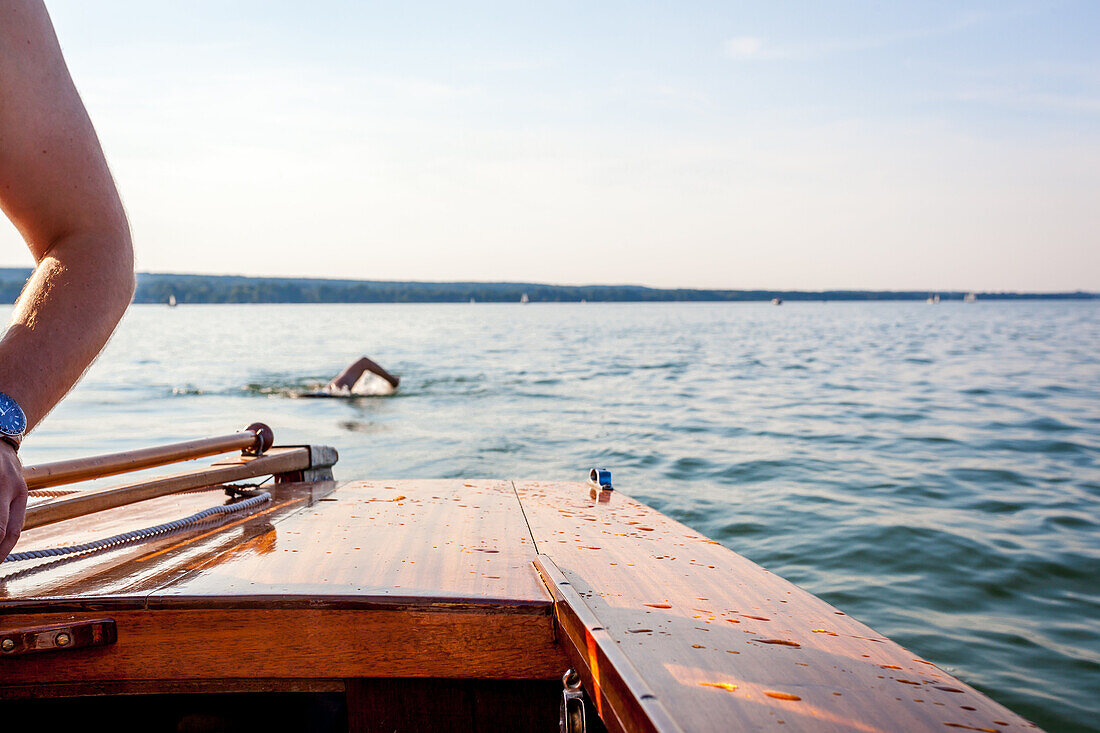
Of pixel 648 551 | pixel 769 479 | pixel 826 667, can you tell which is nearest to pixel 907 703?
pixel 826 667

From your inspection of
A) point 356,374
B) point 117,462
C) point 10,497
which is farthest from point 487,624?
point 356,374

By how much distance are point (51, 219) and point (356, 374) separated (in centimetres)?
1271

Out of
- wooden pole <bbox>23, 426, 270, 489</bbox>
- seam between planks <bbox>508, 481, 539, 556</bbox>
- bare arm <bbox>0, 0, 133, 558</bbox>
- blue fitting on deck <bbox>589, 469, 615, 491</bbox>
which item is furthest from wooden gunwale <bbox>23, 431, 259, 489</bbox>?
blue fitting on deck <bbox>589, 469, 615, 491</bbox>

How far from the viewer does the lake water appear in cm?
424

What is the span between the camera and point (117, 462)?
2064 millimetres

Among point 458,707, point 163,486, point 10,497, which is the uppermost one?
point 10,497

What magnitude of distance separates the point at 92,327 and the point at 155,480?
1.62 metres

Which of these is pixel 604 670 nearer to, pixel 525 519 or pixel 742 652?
pixel 742 652

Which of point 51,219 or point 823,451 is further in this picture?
point 823,451

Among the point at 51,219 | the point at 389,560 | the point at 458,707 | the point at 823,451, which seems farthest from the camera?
Answer: the point at 823,451

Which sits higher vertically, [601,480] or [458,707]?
[601,480]

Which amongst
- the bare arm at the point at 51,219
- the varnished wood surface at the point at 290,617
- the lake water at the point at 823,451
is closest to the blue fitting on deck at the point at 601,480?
the varnished wood surface at the point at 290,617

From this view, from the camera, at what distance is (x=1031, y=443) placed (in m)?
8.60

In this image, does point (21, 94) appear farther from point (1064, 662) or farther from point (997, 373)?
point (997, 373)
